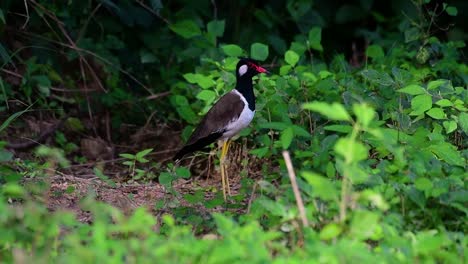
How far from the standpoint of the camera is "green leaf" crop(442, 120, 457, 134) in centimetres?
602

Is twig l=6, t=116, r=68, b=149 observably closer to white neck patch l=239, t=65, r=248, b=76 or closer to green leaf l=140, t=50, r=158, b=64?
green leaf l=140, t=50, r=158, b=64

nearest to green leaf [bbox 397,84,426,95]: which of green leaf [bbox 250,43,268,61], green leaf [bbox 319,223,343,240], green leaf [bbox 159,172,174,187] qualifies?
green leaf [bbox 250,43,268,61]

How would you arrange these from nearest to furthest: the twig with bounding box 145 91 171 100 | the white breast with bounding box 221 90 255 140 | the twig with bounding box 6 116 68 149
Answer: the white breast with bounding box 221 90 255 140
the twig with bounding box 6 116 68 149
the twig with bounding box 145 91 171 100

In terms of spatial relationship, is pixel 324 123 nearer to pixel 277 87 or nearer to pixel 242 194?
pixel 277 87

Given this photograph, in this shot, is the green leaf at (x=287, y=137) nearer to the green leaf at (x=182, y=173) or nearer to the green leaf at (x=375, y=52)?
the green leaf at (x=182, y=173)

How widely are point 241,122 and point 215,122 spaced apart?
21 centimetres

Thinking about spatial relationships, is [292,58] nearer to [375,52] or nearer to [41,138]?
[375,52]

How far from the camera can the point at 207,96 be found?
22.8ft

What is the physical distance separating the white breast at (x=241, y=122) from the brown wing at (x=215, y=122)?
0.02 meters

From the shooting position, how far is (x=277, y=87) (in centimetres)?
673

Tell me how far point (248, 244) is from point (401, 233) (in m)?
0.97

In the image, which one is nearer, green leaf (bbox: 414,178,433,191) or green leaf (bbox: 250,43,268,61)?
green leaf (bbox: 414,178,433,191)

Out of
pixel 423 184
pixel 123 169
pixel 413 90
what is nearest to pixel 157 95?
pixel 123 169

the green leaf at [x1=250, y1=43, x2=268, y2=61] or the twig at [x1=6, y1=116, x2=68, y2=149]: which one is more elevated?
the green leaf at [x1=250, y1=43, x2=268, y2=61]
